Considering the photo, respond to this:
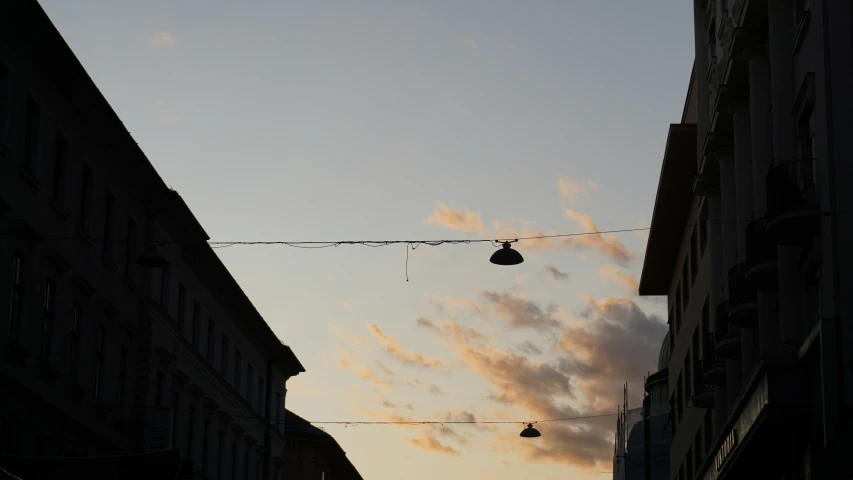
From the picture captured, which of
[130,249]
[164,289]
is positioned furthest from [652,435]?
[130,249]

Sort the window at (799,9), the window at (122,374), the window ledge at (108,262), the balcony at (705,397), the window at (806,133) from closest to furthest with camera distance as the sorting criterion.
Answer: the window at (806,133), the window at (799,9), the window ledge at (108,262), the window at (122,374), the balcony at (705,397)

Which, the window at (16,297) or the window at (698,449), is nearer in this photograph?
the window at (16,297)

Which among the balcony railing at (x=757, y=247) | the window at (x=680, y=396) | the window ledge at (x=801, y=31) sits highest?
the window ledge at (x=801, y=31)

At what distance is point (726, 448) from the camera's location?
32.7m

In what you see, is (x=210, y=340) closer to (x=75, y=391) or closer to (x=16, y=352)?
(x=75, y=391)

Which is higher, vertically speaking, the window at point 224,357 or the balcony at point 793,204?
the window at point 224,357

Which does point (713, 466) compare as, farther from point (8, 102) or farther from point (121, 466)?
point (8, 102)

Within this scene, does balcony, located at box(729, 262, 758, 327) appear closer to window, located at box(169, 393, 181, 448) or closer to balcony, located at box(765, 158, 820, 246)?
balcony, located at box(765, 158, 820, 246)

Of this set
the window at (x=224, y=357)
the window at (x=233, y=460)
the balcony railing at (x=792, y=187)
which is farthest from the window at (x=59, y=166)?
the window at (x=233, y=460)

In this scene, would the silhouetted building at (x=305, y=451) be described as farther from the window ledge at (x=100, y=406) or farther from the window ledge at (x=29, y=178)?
the window ledge at (x=29, y=178)

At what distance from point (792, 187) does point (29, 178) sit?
1596 cm

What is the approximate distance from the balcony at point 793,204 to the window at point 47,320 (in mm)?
16092

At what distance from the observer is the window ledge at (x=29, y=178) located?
2966cm

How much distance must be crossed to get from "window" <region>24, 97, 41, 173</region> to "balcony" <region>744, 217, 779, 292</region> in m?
15.6
